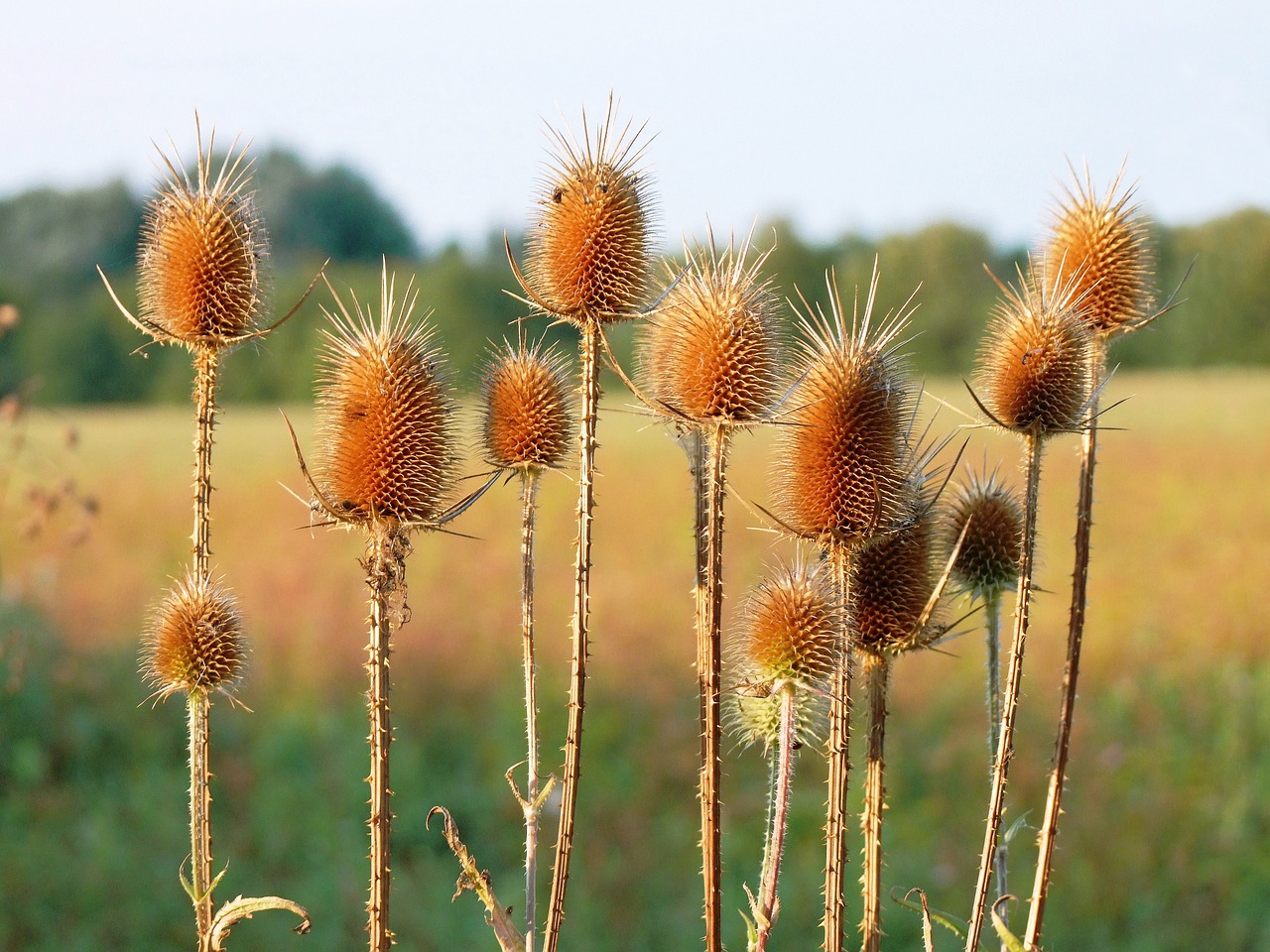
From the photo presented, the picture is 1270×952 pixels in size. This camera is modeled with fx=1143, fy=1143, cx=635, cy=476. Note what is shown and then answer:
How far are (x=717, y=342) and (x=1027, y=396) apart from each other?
0.69 m

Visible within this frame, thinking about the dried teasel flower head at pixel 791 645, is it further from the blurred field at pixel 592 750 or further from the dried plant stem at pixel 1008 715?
the blurred field at pixel 592 750

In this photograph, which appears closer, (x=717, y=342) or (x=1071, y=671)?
(x=717, y=342)

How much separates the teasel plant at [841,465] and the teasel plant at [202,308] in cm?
104

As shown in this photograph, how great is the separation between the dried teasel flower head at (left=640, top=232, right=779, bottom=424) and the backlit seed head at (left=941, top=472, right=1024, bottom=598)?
0.72m

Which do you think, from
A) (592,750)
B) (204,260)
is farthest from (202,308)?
(592,750)

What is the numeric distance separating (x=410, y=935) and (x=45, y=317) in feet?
162

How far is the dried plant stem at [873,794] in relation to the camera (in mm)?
2285

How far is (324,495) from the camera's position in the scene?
2.35 m

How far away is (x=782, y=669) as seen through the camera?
93.0 inches

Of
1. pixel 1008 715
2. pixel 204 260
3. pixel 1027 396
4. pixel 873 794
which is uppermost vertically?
pixel 204 260

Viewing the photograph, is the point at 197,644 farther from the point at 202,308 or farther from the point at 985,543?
the point at 985,543

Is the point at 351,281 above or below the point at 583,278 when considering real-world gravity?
above

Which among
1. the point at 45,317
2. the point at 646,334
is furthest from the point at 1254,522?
the point at 45,317

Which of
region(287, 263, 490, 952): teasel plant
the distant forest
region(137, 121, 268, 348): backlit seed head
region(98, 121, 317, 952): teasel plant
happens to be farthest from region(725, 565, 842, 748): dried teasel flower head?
the distant forest
